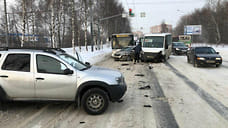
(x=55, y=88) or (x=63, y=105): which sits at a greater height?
(x=55, y=88)

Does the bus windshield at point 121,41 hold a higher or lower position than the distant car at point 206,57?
higher

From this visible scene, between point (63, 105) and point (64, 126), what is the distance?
4.61 ft

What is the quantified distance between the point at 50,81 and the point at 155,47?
45.9 ft

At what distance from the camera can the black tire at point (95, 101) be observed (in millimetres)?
4672

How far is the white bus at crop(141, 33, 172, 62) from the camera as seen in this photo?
1659cm

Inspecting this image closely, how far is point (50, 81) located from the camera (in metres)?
4.55

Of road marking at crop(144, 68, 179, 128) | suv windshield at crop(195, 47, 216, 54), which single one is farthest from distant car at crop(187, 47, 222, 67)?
road marking at crop(144, 68, 179, 128)

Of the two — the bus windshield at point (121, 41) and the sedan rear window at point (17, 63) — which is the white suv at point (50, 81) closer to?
the sedan rear window at point (17, 63)

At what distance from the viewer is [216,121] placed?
4.26 m

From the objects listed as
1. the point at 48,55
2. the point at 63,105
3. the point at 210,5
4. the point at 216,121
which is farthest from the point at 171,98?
the point at 210,5

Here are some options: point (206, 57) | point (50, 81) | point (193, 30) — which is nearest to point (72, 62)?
point (50, 81)

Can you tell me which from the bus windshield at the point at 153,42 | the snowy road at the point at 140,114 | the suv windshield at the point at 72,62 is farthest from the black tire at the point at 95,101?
the bus windshield at the point at 153,42

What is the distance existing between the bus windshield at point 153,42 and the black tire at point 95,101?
44.4ft

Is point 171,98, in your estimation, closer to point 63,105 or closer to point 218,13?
point 63,105
